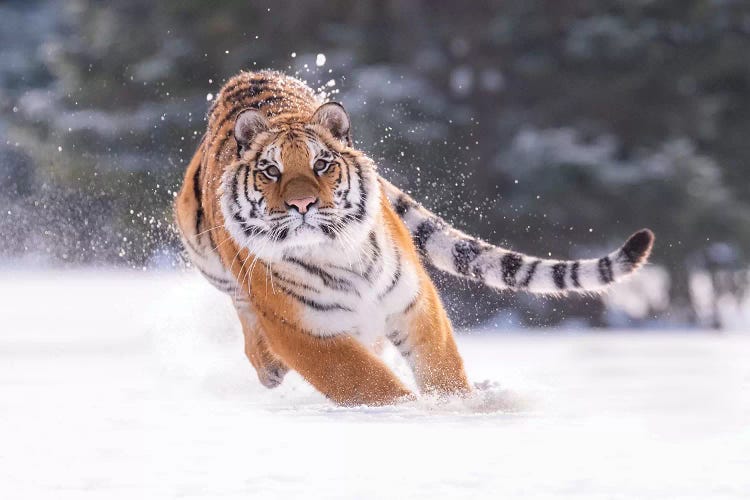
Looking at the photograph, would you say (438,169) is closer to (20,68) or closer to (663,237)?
(663,237)

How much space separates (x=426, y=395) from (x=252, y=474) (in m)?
1.21

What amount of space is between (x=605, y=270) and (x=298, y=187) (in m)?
1.16

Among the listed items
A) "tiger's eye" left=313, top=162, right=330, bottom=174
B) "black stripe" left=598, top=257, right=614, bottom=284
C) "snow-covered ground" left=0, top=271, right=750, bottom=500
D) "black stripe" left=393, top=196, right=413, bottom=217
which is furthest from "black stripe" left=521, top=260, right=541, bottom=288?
"tiger's eye" left=313, top=162, right=330, bottom=174

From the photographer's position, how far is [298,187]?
14.6 feet

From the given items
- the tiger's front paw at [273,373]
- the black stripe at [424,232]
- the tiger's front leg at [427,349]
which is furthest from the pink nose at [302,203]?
the tiger's front paw at [273,373]

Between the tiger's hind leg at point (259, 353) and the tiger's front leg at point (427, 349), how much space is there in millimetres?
748

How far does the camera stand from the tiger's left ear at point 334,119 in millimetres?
4652

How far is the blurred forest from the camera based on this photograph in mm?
11094

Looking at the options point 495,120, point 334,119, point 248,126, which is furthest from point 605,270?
point 495,120

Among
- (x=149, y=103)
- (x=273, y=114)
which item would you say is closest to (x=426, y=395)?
(x=273, y=114)

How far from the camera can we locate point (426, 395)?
4.72 metres

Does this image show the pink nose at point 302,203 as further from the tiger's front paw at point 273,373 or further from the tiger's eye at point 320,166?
the tiger's front paw at point 273,373

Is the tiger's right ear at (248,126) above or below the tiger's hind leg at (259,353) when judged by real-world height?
above

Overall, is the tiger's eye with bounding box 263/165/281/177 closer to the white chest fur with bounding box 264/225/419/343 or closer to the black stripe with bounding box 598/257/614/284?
the white chest fur with bounding box 264/225/419/343
